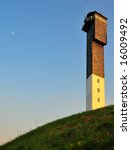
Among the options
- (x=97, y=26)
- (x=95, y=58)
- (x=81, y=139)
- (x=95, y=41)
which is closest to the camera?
(x=81, y=139)

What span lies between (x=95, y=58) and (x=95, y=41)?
3356mm

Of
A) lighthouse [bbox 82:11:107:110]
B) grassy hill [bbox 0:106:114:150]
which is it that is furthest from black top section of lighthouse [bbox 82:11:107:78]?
grassy hill [bbox 0:106:114:150]

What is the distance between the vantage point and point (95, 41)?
226ft

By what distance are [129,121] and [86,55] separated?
64.3 metres

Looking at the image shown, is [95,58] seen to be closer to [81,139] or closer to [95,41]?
[95,41]

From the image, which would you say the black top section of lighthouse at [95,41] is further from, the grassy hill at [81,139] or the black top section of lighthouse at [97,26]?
the grassy hill at [81,139]

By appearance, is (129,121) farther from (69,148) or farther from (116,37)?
(69,148)

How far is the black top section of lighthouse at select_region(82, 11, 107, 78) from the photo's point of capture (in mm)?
67000

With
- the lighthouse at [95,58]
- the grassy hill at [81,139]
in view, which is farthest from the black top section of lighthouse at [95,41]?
the grassy hill at [81,139]

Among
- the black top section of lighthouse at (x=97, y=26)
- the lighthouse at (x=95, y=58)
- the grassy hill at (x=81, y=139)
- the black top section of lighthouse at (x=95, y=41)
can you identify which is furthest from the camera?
the black top section of lighthouse at (x=97, y=26)

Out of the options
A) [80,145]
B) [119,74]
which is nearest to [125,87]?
[119,74]

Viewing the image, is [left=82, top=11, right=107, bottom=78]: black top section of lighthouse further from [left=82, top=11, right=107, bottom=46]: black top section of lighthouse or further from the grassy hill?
the grassy hill

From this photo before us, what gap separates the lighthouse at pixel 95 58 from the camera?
64500mm

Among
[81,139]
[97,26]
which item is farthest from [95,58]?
[81,139]
